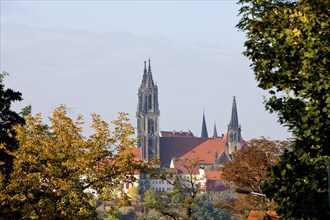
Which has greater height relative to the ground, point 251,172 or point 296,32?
point 251,172

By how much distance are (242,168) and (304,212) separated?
4928 cm

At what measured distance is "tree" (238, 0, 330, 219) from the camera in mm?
31312

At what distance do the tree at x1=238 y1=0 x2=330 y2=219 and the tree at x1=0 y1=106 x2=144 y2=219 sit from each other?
18.9 m

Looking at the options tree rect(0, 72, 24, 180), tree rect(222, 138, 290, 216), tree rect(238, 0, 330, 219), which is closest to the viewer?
tree rect(238, 0, 330, 219)

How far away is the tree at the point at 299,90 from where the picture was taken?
31.3m

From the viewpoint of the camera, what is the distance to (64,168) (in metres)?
53.3

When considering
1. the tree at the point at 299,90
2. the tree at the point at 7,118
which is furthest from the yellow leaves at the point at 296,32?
the tree at the point at 7,118

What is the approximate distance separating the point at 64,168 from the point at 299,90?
22.0 metres

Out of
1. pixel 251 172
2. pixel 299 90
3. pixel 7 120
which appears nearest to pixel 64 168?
pixel 7 120

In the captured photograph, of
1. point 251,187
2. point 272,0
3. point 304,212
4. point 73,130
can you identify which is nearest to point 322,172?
point 304,212

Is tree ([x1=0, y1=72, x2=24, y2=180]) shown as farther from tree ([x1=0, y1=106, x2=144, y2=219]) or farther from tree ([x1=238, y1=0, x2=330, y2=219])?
tree ([x1=238, y1=0, x2=330, y2=219])

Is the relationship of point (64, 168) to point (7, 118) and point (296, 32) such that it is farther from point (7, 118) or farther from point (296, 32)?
point (296, 32)

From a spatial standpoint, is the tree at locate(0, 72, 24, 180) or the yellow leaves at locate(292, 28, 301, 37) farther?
the tree at locate(0, 72, 24, 180)

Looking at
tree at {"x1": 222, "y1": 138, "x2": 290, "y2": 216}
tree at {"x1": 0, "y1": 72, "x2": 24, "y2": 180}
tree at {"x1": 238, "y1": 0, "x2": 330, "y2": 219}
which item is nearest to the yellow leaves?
tree at {"x1": 238, "y1": 0, "x2": 330, "y2": 219}
